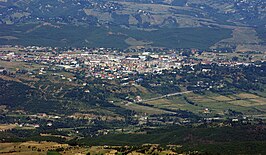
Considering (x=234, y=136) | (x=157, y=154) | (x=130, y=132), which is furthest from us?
(x=130, y=132)

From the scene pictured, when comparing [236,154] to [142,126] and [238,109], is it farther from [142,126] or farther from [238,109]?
[238,109]

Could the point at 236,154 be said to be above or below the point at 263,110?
above

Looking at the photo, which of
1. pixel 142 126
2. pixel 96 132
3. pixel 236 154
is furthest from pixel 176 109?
pixel 236 154

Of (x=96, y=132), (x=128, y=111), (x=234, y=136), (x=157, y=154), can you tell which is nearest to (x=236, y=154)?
(x=157, y=154)

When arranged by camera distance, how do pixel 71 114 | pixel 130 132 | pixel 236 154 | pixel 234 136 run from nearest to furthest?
pixel 236 154 < pixel 234 136 < pixel 130 132 < pixel 71 114

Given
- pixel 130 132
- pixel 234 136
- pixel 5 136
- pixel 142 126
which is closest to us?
pixel 234 136

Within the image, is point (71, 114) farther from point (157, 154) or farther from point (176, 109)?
point (157, 154)

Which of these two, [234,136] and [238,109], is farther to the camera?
[238,109]

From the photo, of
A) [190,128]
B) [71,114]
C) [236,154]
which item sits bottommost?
[71,114]

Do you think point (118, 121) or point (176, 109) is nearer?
point (118, 121)
